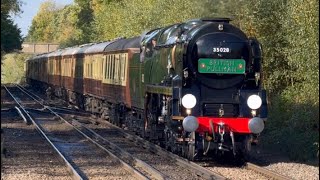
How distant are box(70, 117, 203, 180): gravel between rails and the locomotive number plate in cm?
228

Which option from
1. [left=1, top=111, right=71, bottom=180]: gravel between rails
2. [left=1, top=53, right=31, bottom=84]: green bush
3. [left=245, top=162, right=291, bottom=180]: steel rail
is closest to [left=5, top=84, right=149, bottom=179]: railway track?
[left=1, top=111, right=71, bottom=180]: gravel between rails

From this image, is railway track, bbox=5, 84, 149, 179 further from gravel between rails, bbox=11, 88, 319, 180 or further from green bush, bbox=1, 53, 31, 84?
green bush, bbox=1, 53, 31, 84

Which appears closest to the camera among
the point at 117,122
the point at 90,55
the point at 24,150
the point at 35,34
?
the point at 24,150

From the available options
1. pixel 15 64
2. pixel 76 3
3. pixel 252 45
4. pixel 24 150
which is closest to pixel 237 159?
pixel 252 45

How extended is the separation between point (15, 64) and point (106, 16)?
47614 millimetres

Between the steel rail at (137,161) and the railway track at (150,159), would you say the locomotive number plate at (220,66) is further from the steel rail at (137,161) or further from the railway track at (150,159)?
the steel rail at (137,161)

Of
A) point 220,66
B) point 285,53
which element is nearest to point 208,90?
point 220,66

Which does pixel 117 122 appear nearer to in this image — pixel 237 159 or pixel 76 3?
pixel 237 159

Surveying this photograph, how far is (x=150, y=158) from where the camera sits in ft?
52.0

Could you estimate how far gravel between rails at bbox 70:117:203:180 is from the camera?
43.1 feet

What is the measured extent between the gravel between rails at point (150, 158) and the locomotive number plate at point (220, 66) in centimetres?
228

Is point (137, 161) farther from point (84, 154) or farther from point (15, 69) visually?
point (15, 69)

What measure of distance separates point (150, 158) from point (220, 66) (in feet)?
9.95

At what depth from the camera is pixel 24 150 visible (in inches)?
696
